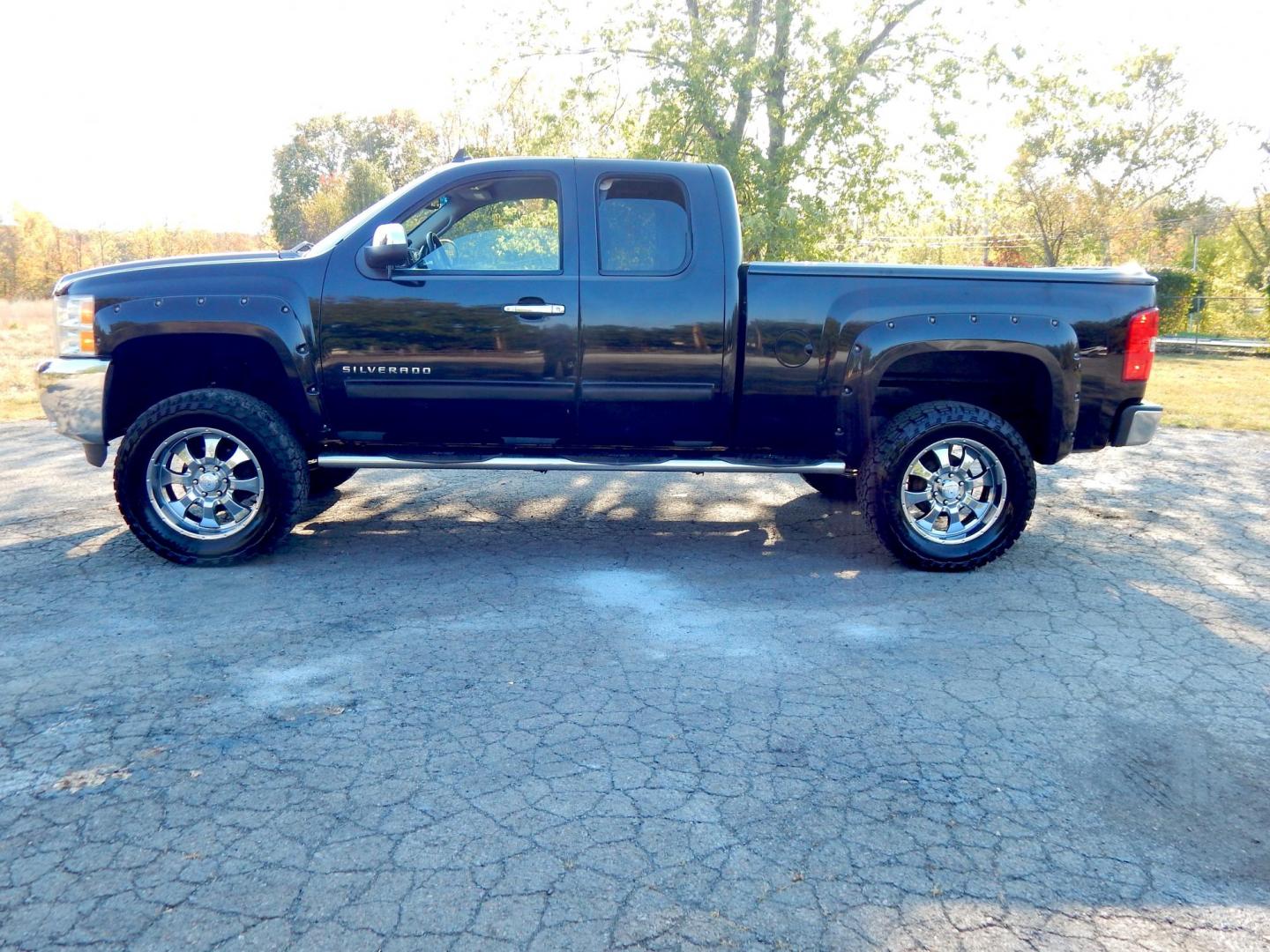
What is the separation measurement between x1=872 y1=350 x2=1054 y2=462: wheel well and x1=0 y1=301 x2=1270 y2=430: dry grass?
659cm

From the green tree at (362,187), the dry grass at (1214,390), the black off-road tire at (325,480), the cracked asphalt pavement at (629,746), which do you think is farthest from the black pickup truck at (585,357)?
the green tree at (362,187)

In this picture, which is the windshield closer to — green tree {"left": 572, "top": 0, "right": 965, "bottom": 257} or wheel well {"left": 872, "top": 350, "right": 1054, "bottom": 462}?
wheel well {"left": 872, "top": 350, "right": 1054, "bottom": 462}

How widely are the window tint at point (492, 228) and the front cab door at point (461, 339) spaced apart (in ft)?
0.04

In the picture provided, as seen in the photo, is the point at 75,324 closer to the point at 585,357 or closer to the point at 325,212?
the point at 585,357

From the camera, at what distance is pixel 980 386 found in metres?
6.07

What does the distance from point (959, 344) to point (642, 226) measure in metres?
1.80

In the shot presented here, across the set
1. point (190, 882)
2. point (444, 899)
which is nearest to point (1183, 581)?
point (444, 899)

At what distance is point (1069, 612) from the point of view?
200 inches

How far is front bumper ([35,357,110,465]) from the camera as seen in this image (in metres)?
5.51

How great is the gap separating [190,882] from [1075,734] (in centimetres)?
287

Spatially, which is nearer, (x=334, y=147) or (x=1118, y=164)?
(x=1118, y=164)

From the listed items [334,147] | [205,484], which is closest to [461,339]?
[205,484]

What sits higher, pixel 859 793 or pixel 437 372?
pixel 437 372

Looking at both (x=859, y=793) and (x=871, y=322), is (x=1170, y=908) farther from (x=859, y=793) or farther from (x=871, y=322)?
(x=871, y=322)
